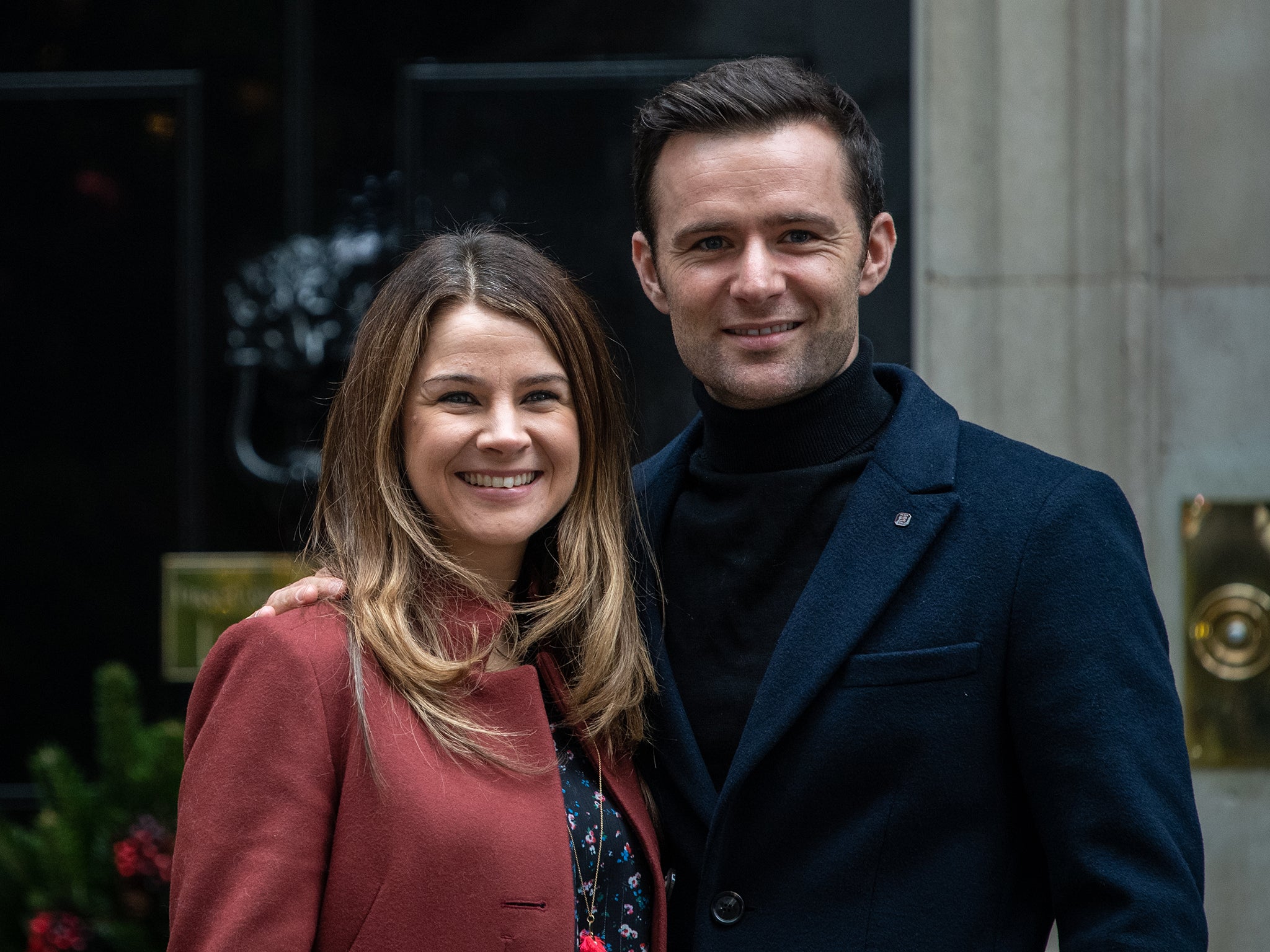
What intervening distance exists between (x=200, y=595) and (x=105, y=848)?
1.08m

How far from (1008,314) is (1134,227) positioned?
47cm

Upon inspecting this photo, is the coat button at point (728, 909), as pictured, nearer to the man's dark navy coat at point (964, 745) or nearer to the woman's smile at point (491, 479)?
the man's dark navy coat at point (964, 745)

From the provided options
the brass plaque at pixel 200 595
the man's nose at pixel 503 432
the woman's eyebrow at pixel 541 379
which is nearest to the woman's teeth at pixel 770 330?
the woman's eyebrow at pixel 541 379

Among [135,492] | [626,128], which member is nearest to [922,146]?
[626,128]

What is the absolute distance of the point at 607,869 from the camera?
7.43 ft

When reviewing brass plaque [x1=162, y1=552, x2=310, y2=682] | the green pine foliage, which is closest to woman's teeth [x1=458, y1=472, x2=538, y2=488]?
the green pine foliage

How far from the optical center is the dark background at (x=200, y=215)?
15.5ft

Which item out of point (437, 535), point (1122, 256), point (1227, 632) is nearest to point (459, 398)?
point (437, 535)

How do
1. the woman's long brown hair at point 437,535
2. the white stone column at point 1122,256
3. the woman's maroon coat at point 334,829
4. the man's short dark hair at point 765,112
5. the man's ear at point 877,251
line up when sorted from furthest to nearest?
the white stone column at point 1122,256 → the man's ear at point 877,251 → the man's short dark hair at point 765,112 → the woman's long brown hair at point 437,535 → the woman's maroon coat at point 334,829

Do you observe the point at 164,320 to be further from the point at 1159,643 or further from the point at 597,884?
the point at 1159,643

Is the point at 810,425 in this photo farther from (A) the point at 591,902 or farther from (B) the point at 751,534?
(A) the point at 591,902

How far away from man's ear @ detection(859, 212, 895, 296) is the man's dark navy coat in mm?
504

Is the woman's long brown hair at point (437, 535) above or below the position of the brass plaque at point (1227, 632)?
above

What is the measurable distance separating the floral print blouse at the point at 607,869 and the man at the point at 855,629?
3.9 inches
